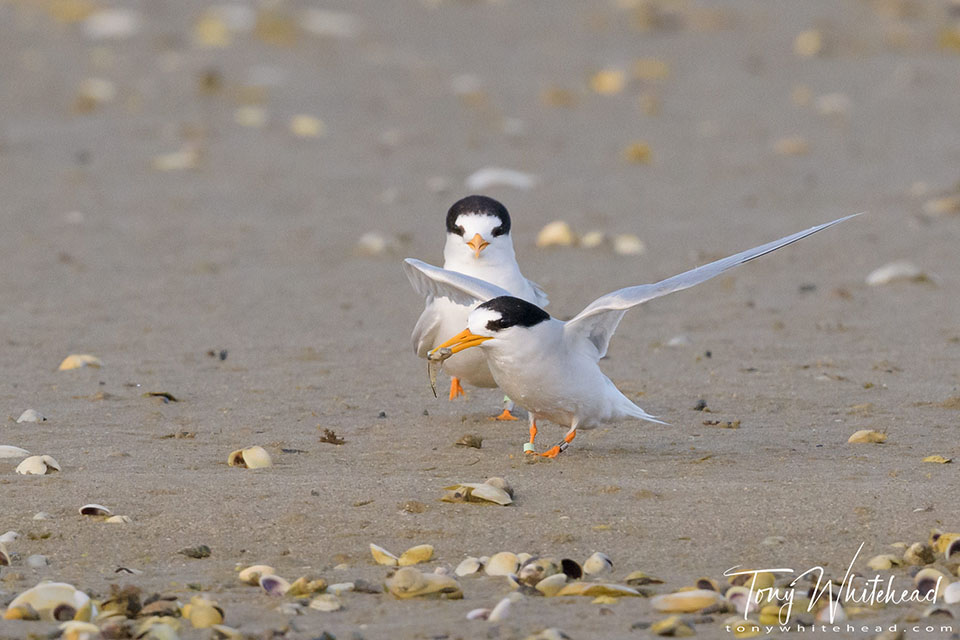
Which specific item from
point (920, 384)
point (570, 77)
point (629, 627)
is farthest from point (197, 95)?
point (629, 627)

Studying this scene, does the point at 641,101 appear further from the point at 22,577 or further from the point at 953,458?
the point at 22,577

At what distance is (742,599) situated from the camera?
3.26 m

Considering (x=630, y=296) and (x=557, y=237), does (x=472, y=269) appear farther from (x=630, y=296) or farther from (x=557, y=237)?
(x=557, y=237)

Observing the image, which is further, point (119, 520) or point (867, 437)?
point (867, 437)

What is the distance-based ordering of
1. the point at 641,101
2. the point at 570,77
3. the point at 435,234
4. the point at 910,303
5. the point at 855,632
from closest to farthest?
1. the point at 855,632
2. the point at 910,303
3. the point at 435,234
4. the point at 641,101
5. the point at 570,77

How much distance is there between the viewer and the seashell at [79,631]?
10.1ft

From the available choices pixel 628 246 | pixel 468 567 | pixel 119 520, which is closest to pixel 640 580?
pixel 468 567

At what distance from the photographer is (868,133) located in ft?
35.7

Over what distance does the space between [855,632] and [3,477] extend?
244 centimetres

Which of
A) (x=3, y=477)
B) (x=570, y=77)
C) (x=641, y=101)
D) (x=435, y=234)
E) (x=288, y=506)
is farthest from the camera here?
(x=570, y=77)

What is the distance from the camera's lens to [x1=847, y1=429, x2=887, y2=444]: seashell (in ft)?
15.4

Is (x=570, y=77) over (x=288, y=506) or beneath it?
over

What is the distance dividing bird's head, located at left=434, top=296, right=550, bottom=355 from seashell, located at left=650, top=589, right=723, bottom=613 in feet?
4.43

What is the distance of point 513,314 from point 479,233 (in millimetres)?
1103
